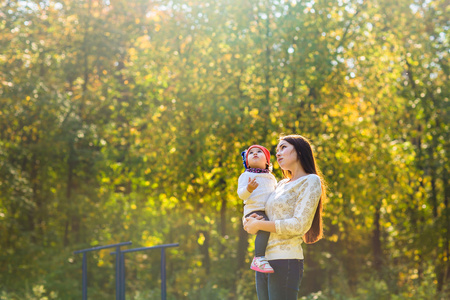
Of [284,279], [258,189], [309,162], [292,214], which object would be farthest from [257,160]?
[284,279]

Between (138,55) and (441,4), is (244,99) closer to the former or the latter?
(138,55)

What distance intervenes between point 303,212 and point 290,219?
8 centimetres

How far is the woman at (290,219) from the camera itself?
3033 millimetres

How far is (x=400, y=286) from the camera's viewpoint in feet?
41.6

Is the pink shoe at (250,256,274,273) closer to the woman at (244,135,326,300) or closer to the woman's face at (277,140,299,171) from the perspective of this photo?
the woman at (244,135,326,300)

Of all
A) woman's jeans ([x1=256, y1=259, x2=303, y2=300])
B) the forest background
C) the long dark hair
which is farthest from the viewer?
the forest background

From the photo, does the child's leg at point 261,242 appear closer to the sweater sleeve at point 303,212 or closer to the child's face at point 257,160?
the sweater sleeve at point 303,212

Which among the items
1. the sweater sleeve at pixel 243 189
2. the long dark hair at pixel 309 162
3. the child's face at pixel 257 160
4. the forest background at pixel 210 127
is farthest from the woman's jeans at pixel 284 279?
the forest background at pixel 210 127

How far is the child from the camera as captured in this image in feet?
10.2

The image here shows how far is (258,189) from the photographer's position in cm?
335

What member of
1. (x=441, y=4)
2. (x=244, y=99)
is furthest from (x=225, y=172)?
(x=441, y=4)

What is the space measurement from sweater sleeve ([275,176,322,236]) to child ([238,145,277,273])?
0.16 metres

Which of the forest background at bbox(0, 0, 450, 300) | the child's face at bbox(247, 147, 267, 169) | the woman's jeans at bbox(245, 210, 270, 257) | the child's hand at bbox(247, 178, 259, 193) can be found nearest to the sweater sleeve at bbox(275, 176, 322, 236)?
the woman's jeans at bbox(245, 210, 270, 257)

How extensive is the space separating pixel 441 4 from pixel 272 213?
11.1 m
